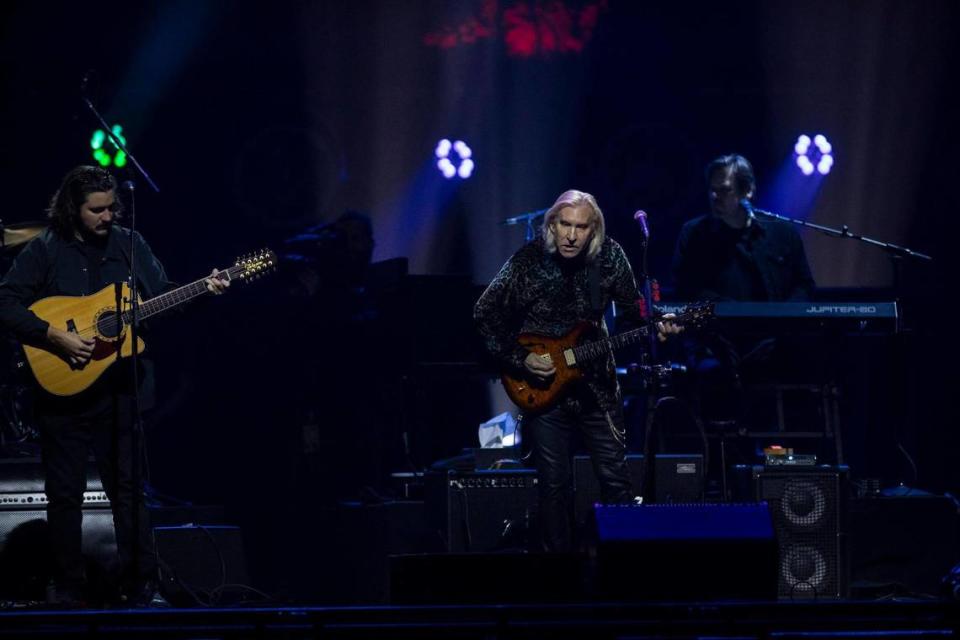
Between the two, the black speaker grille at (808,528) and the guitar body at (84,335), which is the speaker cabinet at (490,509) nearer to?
the black speaker grille at (808,528)

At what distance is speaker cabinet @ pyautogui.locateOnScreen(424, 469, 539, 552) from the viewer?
22.4 ft

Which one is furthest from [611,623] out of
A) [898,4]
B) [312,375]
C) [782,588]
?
[898,4]

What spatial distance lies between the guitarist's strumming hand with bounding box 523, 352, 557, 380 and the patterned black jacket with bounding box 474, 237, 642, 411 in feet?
0.21

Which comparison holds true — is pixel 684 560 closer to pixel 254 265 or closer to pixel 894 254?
pixel 254 265

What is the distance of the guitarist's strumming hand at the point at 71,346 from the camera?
574cm

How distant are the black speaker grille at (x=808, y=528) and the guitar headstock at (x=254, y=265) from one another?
2778 millimetres

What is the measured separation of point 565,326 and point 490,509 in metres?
1.24

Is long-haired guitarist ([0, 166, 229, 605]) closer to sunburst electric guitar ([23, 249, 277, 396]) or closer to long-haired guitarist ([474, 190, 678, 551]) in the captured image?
sunburst electric guitar ([23, 249, 277, 396])

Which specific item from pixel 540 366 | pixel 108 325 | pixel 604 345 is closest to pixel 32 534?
pixel 108 325

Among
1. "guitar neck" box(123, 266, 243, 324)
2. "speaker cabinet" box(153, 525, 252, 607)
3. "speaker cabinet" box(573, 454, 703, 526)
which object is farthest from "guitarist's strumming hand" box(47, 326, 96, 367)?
"speaker cabinet" box(573, 454, 703, 526)

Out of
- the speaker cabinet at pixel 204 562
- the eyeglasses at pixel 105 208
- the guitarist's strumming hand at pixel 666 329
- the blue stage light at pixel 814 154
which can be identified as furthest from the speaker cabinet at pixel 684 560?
the blue stage light at pixel 814 154

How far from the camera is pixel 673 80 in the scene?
1055cm

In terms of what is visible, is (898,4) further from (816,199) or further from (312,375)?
(312,375)

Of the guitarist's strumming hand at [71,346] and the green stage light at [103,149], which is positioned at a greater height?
the green stage light at [103,149]
